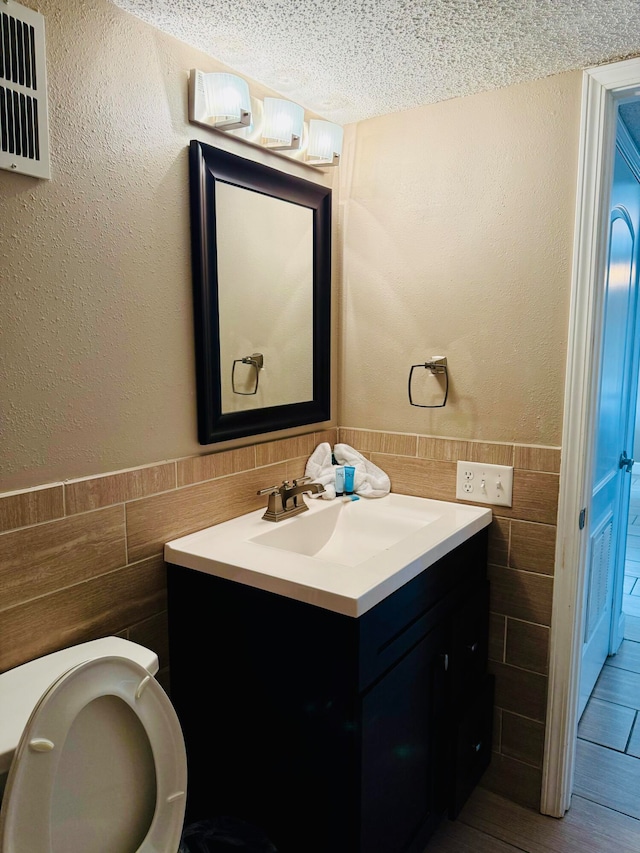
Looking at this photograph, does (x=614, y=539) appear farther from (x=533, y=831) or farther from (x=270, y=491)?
(x=270, y=491)

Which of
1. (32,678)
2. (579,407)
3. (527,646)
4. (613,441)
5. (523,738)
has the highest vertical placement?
(579,407)

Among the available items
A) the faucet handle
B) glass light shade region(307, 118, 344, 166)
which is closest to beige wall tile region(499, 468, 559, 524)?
the faucet handle

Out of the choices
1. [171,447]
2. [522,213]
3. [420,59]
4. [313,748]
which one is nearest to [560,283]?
[522,213]

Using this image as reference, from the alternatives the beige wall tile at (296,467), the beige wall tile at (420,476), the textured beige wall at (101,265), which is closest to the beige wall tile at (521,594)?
the beige wall tile at (420,476)

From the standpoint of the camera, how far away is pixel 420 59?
1624mm

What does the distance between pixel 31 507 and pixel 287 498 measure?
0.76 meters

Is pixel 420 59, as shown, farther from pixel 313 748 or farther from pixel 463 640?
pixel 313 748

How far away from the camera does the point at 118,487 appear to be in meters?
1.44

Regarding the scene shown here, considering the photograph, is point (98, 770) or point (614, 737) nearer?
point (98, 770)

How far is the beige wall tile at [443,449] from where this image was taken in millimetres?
1964

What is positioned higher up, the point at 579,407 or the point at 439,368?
the point at 439,368

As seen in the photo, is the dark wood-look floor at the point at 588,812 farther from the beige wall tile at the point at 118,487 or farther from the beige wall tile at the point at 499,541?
the beige wall tile at the point at 118,487

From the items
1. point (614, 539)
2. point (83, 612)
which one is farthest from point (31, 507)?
point (614, 539)

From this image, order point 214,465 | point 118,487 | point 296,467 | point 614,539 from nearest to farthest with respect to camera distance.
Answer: point 118,487
point 214,465
point 296,467
point 614,539
